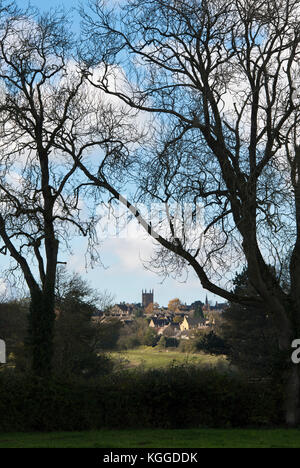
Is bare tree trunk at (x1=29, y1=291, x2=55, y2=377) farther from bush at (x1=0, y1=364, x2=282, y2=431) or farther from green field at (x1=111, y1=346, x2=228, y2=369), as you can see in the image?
green field at (x1=111, y1=346, x2=228, y2=369)

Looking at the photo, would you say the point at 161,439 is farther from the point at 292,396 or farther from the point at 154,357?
Result: the point at 154,357

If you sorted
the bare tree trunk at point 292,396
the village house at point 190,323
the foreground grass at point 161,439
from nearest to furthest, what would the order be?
the foreground grass at point 161,439
the bare tree trunk at point 292,396
the village house at point 190,323

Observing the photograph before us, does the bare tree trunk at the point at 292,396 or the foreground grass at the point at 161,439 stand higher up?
the bare tree trunk at the point at 292,396

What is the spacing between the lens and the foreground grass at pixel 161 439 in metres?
11.9

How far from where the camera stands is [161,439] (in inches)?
504

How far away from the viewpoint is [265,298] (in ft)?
53.5

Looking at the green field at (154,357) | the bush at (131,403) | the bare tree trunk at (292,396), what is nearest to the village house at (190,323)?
the green field at (154,357)

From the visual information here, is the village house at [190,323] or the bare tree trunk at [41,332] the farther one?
the village house at [190,323]

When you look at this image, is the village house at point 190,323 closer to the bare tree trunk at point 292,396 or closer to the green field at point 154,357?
the green field at point 154,357

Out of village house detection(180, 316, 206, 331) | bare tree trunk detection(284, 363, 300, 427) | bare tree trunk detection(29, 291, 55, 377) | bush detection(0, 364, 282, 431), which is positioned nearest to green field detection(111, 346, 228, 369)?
village house detection(180, 316, 206, 331)

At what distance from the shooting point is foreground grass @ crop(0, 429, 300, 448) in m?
11.9
